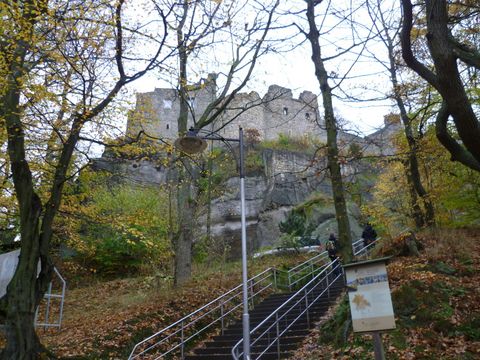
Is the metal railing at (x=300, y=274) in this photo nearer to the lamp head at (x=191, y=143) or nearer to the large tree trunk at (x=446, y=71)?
the lamp head at (x=191, y=143)

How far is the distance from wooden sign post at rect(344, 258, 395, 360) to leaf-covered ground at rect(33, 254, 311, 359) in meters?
5.81

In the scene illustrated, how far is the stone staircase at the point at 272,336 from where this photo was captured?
9274 millimetres

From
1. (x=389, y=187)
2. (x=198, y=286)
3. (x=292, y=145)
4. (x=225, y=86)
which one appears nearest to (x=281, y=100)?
(x=292, y=145)

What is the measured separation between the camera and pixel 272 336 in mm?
10273

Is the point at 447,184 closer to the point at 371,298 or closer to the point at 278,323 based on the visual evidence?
the point at 278,323

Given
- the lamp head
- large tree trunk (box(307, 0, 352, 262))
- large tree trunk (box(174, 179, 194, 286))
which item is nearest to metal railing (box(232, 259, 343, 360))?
large tree trunk (box(307, 0, 352, 262))

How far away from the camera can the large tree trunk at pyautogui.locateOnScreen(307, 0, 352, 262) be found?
33.9 feet

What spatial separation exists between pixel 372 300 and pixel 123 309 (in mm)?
9227

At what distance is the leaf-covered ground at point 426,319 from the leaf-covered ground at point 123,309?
3838mm

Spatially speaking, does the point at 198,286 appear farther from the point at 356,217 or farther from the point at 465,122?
the point at 356,217

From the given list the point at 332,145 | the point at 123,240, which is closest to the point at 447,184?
the point at 332,145

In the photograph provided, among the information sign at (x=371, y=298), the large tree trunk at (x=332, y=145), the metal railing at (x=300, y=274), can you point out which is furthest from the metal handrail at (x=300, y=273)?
the information sign at (x=371, y=298)

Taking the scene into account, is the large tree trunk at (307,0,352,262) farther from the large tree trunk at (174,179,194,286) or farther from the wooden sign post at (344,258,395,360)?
the large tree trunk at (174,179,194,286)

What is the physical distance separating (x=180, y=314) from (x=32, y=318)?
4418 millimetres
